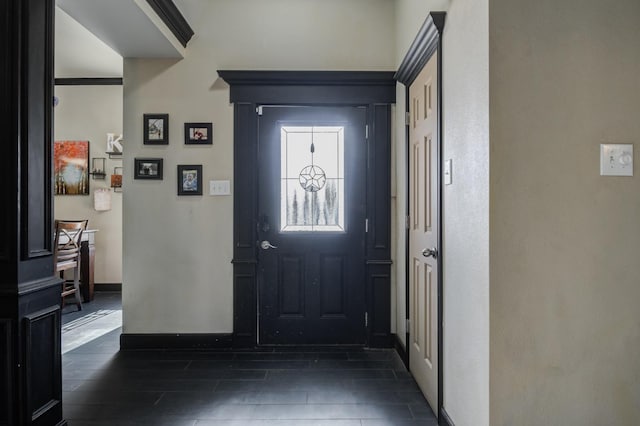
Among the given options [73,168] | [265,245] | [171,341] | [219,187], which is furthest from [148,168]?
[73,168]

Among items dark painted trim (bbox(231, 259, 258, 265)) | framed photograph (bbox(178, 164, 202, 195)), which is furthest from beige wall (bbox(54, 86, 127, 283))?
dark painted trim (bbox(231, 259, 258, 265))

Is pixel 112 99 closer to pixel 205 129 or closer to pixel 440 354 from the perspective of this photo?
pixel 205 129

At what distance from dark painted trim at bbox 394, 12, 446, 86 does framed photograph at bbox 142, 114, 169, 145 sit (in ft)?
6.41

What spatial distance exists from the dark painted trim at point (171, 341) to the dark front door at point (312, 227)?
16.0 inches

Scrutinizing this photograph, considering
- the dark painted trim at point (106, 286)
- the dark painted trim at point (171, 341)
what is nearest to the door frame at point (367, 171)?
the dark painted trim at point (171, 341)

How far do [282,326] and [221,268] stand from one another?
71 centimetres

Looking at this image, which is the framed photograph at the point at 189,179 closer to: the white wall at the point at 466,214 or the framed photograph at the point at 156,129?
the framed photograph at the point at 156,129

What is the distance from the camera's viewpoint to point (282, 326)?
124 inches

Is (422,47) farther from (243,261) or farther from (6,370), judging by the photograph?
(6,370)

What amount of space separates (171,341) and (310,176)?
181 cm

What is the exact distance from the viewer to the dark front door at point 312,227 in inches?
124

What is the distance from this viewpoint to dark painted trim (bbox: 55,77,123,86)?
516 cm

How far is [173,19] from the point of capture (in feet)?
9.12

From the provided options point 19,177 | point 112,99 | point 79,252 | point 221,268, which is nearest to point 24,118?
point 19,177
